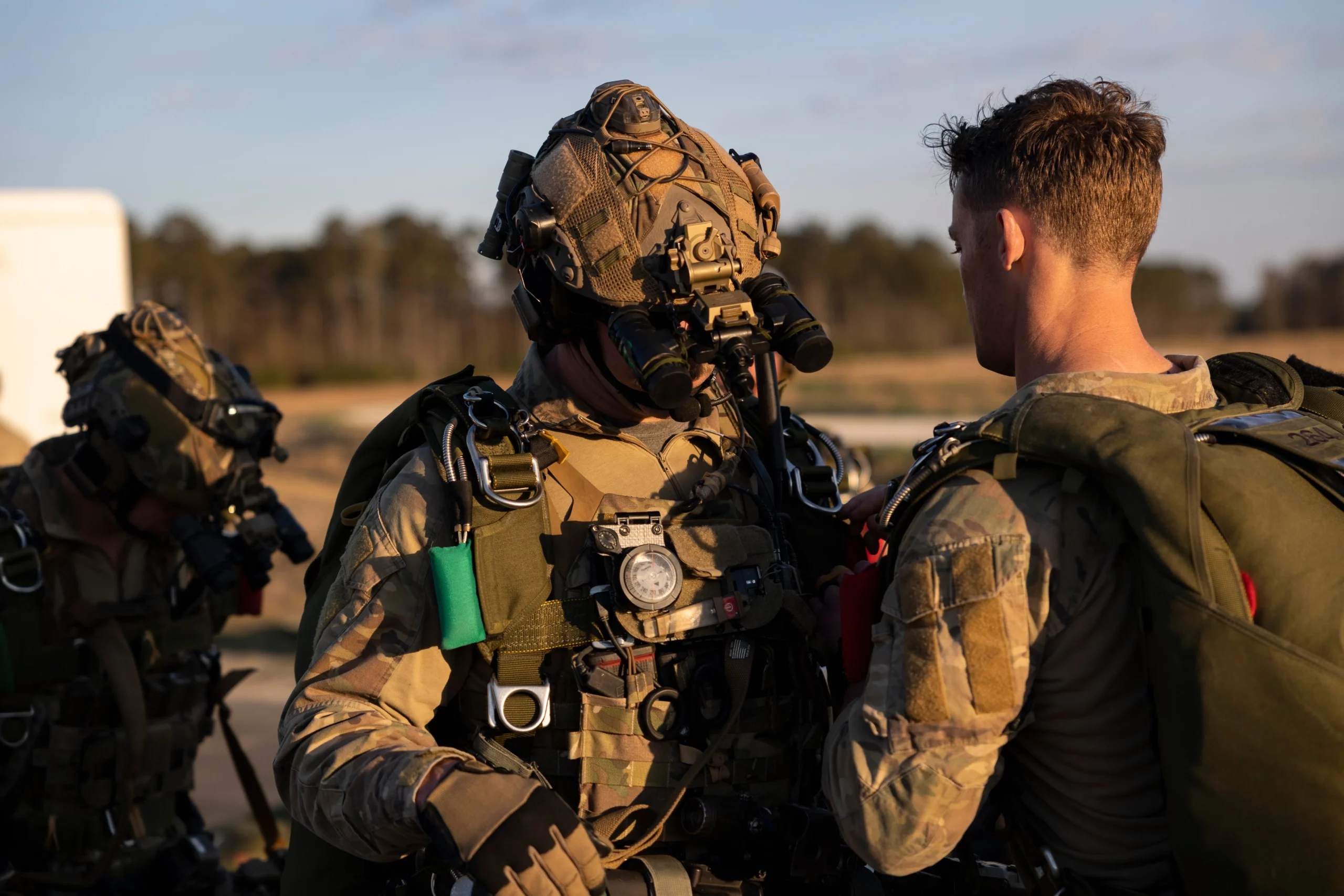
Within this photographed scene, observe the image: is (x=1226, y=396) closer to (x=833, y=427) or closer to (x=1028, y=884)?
(x=1028, y=884)

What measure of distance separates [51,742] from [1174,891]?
410 cm

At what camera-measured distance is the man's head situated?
8.22ft

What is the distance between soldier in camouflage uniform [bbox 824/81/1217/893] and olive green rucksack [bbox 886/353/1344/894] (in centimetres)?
9

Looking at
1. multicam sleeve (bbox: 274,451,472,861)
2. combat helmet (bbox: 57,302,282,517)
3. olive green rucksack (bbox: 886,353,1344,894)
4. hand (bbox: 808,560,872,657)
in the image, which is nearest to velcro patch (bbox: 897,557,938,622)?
olive green rucksack (bbox: 886,353,1344,894)

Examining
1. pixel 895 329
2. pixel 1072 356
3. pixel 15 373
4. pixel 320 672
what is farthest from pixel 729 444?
pixel 895 329

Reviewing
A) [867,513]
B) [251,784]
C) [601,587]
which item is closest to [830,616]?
[867,513]

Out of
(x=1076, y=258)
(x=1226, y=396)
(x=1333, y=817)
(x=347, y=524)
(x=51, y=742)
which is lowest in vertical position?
(x=51, y=742)

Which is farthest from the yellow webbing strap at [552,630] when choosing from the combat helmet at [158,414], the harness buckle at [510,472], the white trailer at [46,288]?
the white trailer at [46,288]

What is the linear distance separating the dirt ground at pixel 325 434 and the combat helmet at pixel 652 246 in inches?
200

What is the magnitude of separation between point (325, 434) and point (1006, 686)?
865 inches

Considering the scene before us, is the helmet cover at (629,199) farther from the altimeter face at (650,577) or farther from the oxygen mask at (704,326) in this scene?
the altimeter face at (650,577)

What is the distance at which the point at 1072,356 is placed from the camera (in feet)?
8.30

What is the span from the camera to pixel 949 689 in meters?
2.23

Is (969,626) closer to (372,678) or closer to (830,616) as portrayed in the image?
(830,616)
